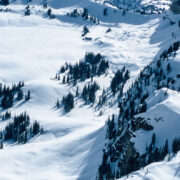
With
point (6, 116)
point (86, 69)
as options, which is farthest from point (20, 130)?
point (86, 69)

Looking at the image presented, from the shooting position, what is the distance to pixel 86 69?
145 metres

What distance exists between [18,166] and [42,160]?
609cm

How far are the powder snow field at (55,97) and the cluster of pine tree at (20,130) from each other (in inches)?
117

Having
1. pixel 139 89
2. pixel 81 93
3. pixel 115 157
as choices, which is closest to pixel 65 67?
pixel 81 93

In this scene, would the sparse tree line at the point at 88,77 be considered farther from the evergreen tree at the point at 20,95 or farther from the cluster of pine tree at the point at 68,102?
the evergreen tree at the point at 20,95

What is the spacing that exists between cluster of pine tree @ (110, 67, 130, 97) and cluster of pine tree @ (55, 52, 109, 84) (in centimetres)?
1130

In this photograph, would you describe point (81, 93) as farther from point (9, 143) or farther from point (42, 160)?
point (42, 160)

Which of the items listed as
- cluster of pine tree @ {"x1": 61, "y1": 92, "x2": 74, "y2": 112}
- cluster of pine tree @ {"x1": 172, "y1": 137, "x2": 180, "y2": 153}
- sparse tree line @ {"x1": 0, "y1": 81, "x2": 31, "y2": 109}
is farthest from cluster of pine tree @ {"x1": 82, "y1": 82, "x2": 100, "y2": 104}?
cluster of pine tree @ {"x1": 172, "y1": 137, "x2": 180, "y2": 153}

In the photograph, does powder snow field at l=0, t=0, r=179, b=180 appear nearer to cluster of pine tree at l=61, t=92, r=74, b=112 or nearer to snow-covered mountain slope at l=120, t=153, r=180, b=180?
snow-covered mountain slope at l=120, t=153, r=180, b=180

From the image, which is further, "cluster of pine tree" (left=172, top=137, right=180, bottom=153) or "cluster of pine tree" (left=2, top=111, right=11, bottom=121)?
"cluster of pine tree" (left=2, top=111, right=11, bottom=121)

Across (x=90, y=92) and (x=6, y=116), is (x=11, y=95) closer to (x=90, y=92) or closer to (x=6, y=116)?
(x=6, y=116)

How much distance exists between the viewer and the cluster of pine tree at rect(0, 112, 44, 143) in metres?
86.8

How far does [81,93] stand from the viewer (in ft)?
415

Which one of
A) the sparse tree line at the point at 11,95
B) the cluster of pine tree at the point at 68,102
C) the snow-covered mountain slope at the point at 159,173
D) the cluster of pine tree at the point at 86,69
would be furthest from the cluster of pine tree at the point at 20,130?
the snow-covered mountain slope at the point at 159,173
